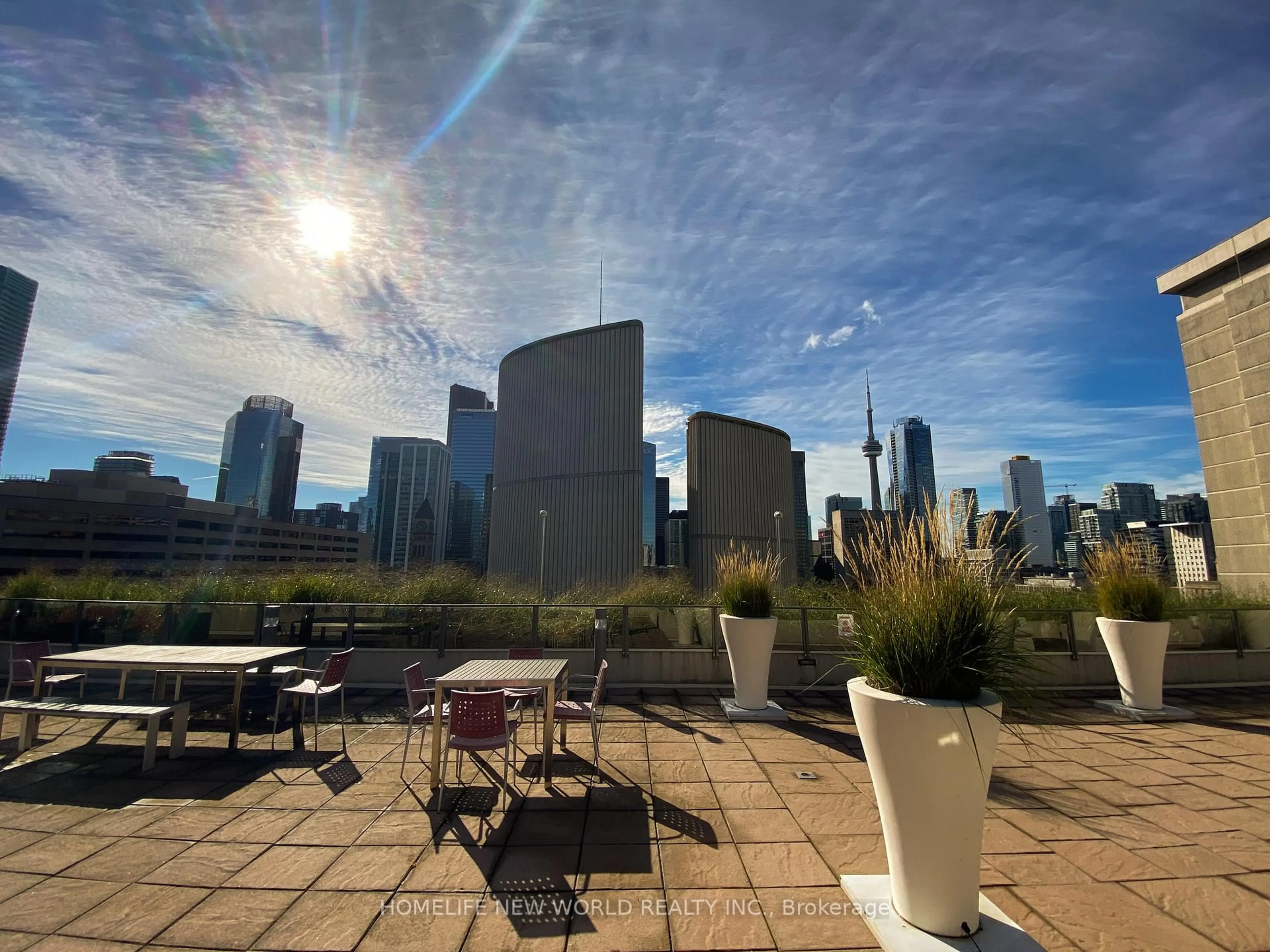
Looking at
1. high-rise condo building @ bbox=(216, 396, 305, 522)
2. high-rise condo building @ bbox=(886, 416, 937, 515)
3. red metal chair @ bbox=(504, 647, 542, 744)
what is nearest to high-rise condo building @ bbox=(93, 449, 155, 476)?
high-rise condo building @ bbox=(216, 396, 305, 522)

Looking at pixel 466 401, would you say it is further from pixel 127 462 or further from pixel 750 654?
pixel 750 654

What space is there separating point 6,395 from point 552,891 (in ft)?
228

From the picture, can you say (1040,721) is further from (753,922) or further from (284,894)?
(284,894)

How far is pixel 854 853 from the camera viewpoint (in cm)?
260

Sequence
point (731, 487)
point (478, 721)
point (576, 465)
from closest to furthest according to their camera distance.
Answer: point (478, 721) → point (576, 465) → point (731, 487)

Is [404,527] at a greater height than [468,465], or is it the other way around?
[468,465]

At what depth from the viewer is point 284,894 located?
2.26 metres

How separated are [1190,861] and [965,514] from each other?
1967mm

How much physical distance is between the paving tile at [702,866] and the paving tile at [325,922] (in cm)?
122

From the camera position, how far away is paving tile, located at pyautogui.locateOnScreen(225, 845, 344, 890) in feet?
7.65

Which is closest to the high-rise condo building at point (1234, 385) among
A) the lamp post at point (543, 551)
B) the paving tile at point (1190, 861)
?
the paving tile at point (1190, 861)

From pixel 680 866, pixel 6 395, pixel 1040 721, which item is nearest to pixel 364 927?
pixel 680 866

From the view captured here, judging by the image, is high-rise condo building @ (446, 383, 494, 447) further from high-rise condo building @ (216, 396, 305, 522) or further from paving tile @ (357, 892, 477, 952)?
paving tile @ (357, 892, 477, 952)

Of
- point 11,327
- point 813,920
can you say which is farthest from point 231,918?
point 11,327
